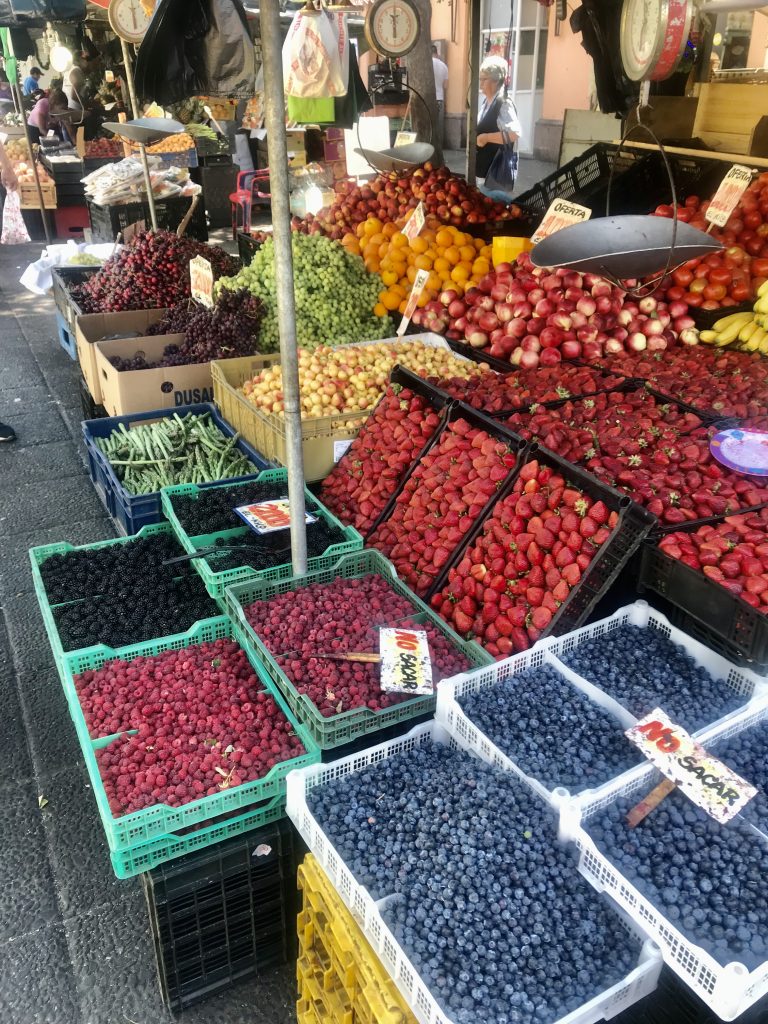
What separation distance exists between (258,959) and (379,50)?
237 inches

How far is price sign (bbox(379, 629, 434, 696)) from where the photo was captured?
2.09m

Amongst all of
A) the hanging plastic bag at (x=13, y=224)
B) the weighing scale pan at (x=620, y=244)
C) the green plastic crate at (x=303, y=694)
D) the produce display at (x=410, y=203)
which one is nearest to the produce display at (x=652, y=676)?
the green plastic crate at (x=303, y=694)

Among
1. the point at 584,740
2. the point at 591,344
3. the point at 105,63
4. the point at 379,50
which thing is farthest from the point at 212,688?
the point at 105,63

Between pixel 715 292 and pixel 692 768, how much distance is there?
330 cm

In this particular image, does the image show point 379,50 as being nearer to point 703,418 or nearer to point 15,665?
point 703,418

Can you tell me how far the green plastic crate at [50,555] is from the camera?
8.21 ft

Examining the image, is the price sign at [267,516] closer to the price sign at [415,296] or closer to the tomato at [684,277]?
the price sign at [415,296]

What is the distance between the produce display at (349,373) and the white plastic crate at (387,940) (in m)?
2.13

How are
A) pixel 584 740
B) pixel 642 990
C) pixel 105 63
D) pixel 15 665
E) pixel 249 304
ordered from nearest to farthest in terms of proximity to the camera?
pixel 642 990, pixel 584 740, pixel 15 665, pixel 249 304, pixel 105 63

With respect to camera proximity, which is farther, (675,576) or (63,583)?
(63,583)

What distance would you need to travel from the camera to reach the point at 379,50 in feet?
19.2

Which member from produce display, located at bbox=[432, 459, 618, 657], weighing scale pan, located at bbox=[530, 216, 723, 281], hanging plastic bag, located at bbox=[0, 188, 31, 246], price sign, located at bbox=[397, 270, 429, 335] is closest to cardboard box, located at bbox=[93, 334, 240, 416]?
price sign, located at bbox=[397, 270, 429, 335]

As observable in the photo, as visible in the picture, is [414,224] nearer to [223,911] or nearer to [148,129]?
[148,129]

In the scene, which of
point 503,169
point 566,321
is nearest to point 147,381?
point 566,321
